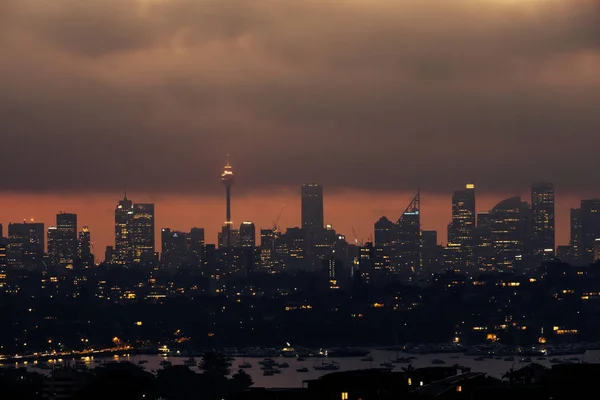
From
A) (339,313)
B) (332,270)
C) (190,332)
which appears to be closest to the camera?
(190,332)

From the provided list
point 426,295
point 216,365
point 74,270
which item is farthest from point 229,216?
point 216,365

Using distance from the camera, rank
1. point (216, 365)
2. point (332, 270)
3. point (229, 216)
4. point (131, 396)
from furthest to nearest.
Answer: point (229, 216) < point (332, 270) < point (216, 365) < point (131, 396)

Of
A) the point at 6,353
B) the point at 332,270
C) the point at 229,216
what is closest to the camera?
the point at 6,353

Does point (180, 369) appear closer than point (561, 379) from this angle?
No

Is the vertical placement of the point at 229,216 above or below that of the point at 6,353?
above

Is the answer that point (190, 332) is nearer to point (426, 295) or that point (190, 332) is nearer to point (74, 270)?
point (426, 295)

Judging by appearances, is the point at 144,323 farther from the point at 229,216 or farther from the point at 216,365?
the point at 229,216

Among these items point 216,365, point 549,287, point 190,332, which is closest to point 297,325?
point 190,332

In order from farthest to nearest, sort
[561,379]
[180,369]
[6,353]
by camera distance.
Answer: [6,353] → [180,369] → [561,379]

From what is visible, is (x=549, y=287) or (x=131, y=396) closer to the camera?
(x=131, y=396)
